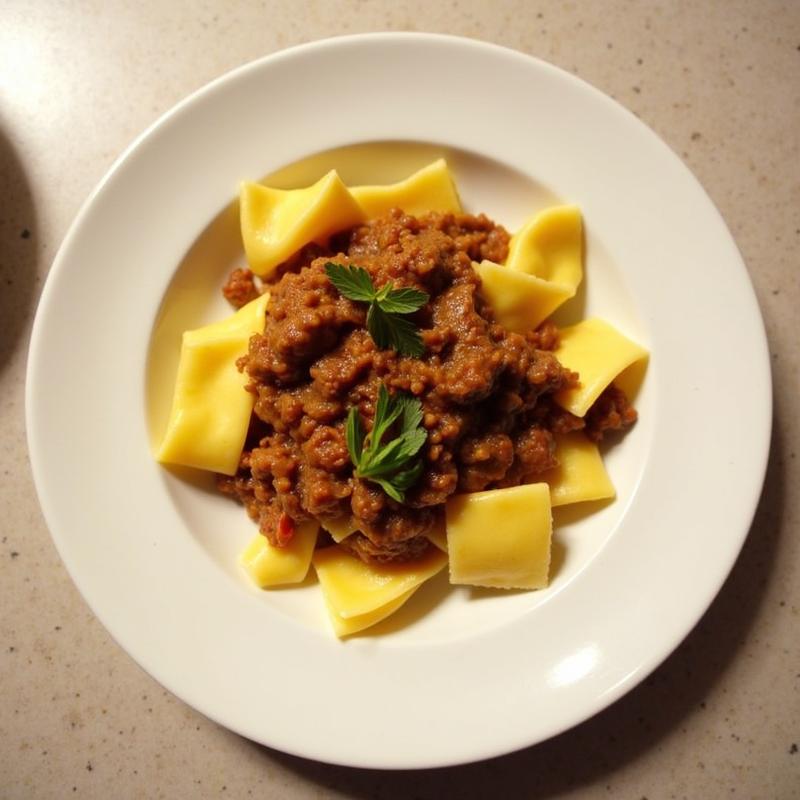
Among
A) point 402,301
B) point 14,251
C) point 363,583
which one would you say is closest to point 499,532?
point 363,583

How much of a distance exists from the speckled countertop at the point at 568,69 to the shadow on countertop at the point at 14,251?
0.01m

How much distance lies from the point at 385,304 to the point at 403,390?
0.44m

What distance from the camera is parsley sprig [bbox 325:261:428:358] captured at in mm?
3396

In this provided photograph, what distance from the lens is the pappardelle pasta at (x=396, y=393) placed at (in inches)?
137

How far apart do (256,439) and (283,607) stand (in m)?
0.97

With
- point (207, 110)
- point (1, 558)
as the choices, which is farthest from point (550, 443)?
point (1, 558)

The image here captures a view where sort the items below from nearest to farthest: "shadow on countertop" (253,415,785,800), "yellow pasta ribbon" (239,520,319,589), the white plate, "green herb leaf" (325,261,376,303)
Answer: "green herb leaf" (325,261,376,303) → the white plate → "yellow pasta ribbon" (239,520,319,589) → "shadow on countertop" (253,415,785,800)

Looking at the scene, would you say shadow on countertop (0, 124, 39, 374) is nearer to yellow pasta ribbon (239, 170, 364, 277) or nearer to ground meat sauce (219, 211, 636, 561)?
yellow pasta ribbon (239, 170, 364, 277)

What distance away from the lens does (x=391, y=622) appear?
13.0 feet

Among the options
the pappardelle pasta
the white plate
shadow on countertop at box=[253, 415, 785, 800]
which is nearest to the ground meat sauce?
the pappardelle pasta

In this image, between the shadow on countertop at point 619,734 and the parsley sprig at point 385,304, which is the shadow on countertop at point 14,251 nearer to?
the parsley sprig at point 385,304

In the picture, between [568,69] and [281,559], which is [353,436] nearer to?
[281,559]

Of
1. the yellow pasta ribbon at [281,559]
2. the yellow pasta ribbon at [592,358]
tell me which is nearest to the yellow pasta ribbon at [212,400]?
the yellow pasta ribbon at [281,559]

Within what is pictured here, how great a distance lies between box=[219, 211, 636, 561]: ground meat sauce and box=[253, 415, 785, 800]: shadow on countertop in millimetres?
1345
